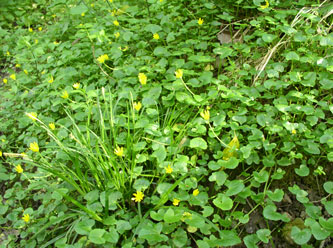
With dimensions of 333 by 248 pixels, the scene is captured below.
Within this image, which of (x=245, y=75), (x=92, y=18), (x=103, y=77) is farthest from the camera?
(x=92, y=18)

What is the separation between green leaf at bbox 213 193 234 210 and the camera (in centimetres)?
145

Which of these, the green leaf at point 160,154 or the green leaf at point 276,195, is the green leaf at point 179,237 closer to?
the green leaf at point 160,154

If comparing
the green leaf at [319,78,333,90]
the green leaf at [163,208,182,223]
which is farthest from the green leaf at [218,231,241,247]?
the green leaf at [319,78,333,90]

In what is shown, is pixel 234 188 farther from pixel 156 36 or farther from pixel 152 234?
pixel 156 36

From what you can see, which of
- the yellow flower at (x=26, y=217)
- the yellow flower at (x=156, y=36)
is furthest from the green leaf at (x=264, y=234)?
the yellow flower at (x=156, y=36)

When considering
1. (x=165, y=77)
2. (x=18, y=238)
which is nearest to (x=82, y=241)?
(x=18, y=238)

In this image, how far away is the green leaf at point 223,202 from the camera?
57.2 inches

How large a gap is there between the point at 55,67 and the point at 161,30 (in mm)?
1035

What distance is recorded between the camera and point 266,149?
1663 mm

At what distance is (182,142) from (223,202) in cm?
46

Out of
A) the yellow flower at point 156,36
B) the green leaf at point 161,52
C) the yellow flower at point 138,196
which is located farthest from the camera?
the yellow flower at point 156,36

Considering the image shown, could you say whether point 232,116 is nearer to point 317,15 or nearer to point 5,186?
point 317,15

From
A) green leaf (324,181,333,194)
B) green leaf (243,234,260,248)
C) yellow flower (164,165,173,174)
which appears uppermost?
yellow flower (164,165,173,174)

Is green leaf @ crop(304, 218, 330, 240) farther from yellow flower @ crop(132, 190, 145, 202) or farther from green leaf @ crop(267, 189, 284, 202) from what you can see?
yellow flower @ crop(132, 190, 145, 202)
